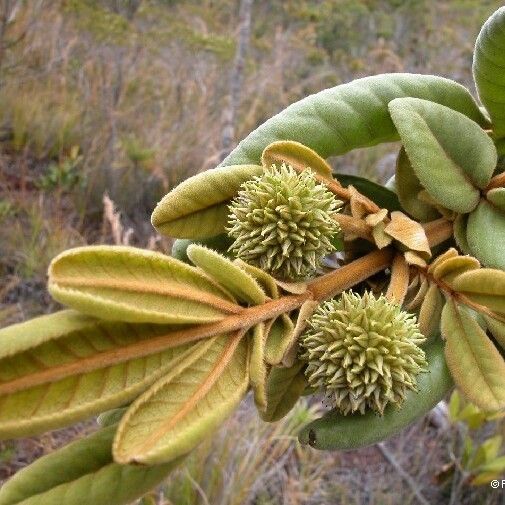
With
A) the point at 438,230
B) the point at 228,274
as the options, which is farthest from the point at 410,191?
the point at 228,274

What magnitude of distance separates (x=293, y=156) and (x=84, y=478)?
0.29 m

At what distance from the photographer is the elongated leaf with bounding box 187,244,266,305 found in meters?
0.43

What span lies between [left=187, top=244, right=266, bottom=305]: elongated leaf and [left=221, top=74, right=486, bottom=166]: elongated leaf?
0.54 feet

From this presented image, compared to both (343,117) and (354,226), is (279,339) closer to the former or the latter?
(354,226)

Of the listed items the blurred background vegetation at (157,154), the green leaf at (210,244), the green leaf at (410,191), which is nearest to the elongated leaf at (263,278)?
the green leaf at (210,244)

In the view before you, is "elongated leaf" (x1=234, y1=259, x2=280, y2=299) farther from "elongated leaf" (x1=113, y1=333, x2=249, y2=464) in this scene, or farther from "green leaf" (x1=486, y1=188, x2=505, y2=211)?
"green leaf" (x1=486, y1=188, x2=505, y2=211)

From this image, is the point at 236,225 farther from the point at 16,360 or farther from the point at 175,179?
the point at 175,179

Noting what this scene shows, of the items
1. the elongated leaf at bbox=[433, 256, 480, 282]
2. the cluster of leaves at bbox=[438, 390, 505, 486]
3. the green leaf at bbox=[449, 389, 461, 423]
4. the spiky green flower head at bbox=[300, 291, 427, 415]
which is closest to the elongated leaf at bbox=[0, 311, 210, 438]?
the spiky green flower head at bbox=[300, 291, 427, 415]

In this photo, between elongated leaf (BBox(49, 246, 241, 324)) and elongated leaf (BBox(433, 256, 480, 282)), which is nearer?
elongated leaf (BBox(49, 246, 241, 324))

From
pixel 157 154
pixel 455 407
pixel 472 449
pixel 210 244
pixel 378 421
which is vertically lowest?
pixel 472 449

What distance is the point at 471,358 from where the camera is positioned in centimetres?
51

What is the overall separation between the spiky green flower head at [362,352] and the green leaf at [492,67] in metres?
0.25

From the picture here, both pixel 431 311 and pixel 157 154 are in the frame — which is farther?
pixel 157 154

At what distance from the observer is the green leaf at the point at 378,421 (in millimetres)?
495
